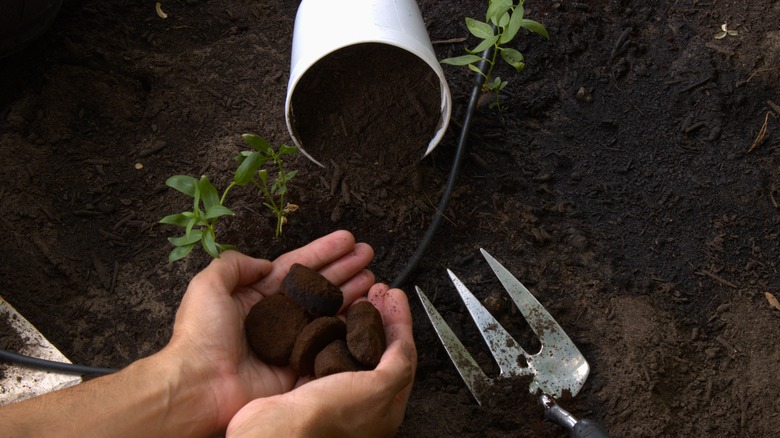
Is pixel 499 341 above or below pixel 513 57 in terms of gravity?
below

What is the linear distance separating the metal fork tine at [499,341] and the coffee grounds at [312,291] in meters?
0.43

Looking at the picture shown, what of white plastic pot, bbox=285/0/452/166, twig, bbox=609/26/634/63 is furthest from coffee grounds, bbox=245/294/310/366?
twig, bbox=609/26/634/63

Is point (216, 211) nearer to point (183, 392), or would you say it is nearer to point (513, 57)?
point (183, 392)

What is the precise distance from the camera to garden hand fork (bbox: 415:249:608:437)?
2.12 m

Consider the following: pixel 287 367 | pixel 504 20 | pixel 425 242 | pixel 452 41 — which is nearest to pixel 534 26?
pixel 504 20

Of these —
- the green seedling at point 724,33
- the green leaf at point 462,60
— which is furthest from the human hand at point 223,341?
the green seedling at point 724,33

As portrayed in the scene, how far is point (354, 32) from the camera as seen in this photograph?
2.22 metres

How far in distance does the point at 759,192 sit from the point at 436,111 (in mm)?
1159

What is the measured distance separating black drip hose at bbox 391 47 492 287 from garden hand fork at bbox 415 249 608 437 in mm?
116

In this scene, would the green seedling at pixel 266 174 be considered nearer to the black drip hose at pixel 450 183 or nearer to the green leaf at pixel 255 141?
the green leaf at pixel 255 141

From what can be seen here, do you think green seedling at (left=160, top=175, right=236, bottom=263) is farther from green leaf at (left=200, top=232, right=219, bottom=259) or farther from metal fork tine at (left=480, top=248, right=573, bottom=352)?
metal fork tine at (left=480, top=248, right=573, bottom=352)

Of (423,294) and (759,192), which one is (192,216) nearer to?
(423,294)

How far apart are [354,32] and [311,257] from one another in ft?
2.34

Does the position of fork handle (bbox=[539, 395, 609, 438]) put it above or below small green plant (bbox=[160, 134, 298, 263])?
below
